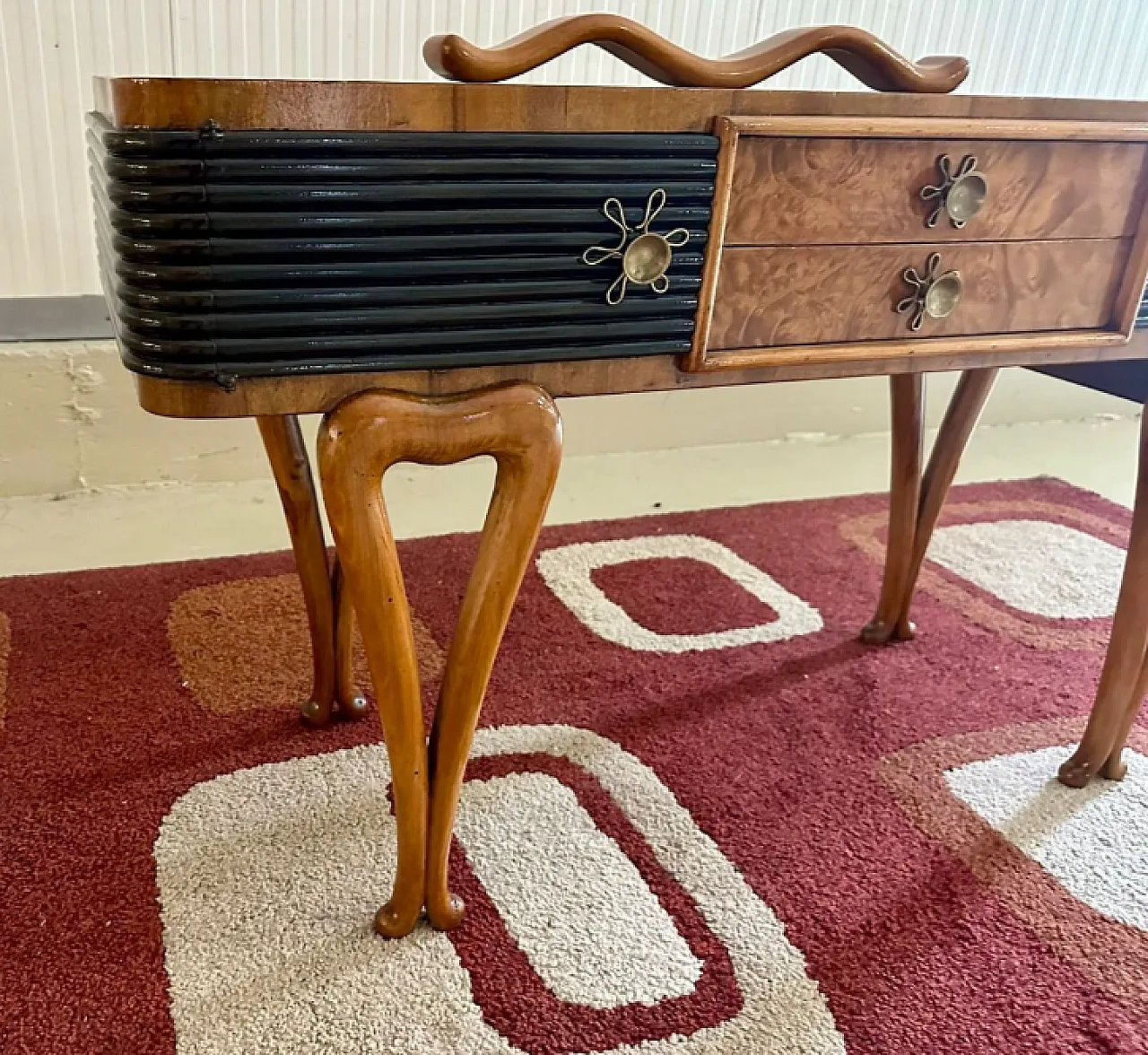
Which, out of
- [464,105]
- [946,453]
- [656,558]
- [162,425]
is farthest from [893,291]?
[162,425]

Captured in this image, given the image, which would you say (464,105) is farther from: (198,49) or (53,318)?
(53,318)

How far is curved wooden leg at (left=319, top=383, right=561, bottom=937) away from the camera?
2.14 ft

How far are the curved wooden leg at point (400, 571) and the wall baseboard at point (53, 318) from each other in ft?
2.99

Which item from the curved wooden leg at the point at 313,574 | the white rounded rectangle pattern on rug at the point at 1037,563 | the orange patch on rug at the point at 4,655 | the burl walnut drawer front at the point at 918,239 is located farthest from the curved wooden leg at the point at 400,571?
the white rounded rectangle pattern on rug at the point at 1037,563

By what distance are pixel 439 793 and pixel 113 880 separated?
280 millimetres

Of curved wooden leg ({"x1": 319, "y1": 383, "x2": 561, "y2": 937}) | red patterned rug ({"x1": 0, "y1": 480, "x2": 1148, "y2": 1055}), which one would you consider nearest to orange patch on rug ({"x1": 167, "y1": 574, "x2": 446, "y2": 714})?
red patterned rug ({"x1": 0, "y1": 480, "x2": 1148, "y2": 1055})

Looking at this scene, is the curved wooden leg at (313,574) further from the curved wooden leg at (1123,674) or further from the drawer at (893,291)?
the curved wooden leg at (1123,674)

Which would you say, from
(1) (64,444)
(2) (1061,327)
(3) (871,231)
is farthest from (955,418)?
(1) (64,444)

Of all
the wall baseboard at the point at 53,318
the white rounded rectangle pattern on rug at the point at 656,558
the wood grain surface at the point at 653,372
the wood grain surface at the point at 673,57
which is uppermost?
the wood grain surface at the point at 673,57

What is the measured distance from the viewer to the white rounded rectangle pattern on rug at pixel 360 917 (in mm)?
727

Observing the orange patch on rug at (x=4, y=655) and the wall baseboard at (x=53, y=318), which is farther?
the wall baseboard at (x=53, y=318)

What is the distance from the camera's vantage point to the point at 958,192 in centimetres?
74

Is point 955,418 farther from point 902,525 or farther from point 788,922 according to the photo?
point 788,922

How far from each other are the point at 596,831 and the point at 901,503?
0.53m
